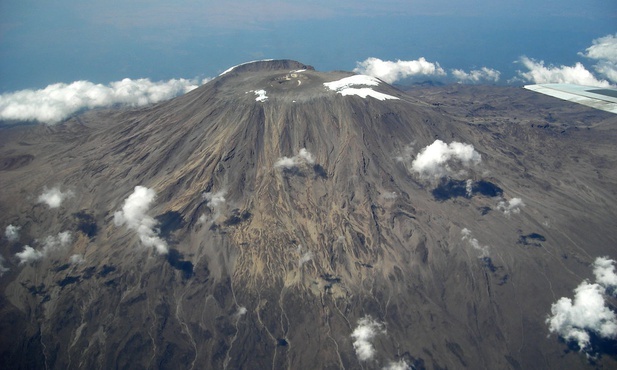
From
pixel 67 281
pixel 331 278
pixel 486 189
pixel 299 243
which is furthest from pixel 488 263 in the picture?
pixel 67 281

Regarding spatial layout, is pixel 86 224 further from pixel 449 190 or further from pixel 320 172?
pixel 449 190

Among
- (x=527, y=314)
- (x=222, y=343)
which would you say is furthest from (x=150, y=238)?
(x=527, y=314)

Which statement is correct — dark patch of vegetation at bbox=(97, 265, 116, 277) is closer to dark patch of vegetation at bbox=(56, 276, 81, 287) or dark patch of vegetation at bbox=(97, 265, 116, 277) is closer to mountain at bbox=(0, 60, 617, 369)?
mountain at bbox=(0, 60, 617, 369)

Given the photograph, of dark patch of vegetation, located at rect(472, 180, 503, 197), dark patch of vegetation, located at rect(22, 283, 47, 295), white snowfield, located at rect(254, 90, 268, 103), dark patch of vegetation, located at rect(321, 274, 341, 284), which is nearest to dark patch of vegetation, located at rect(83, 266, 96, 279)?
dark patch of vegetation, located at rect(22, 283, 47, 295)

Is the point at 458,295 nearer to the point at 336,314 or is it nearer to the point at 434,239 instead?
the point at 434,239

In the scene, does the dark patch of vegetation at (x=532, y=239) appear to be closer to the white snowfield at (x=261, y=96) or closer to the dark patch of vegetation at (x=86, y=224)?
the white snowfield at (x=261, y=96)

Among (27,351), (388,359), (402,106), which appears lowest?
(388,359)

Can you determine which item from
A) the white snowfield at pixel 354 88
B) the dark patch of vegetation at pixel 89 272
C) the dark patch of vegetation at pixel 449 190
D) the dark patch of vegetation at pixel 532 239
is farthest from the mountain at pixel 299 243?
the white snowfield at pixel 354 88
